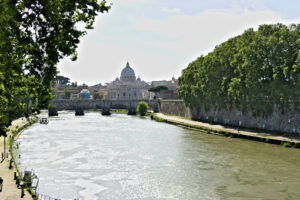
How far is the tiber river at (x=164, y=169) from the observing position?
2256 cm

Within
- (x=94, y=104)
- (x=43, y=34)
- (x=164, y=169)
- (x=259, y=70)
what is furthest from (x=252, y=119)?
(x=94, y=104)

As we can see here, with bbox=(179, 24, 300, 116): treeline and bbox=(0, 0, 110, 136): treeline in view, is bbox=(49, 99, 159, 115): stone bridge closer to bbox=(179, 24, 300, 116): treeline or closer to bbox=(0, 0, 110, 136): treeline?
bbox=(179, 24, 300, 116): treeline

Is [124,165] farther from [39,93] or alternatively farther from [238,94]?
[238,94]

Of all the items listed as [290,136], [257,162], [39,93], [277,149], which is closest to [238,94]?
[290,136]

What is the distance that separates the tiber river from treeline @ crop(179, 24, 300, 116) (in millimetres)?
7451

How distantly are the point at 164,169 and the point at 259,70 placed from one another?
2393cm

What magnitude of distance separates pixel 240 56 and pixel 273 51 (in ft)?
21.8

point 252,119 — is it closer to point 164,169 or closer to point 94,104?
point 164,169

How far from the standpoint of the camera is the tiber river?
2256cm

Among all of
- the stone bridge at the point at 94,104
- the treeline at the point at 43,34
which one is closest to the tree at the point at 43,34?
the treeline at the point at 43,34

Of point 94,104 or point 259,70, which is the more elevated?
point 259,70

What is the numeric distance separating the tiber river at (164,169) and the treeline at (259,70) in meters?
7.45

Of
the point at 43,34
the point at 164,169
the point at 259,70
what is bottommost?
the point at 164,169

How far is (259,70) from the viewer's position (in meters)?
45.9
